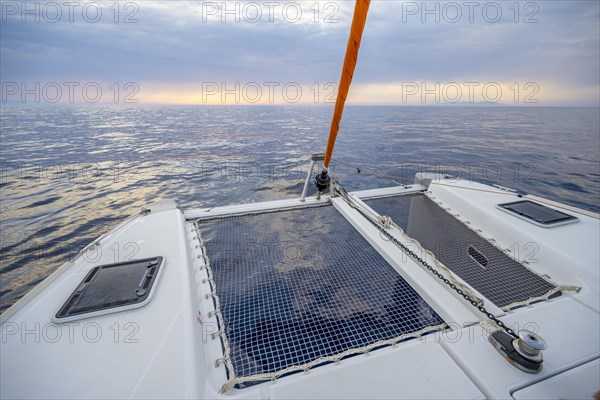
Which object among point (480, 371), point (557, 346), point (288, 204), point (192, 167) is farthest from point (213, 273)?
point (192, 167)

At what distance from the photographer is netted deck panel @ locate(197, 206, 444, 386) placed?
2.22 metres

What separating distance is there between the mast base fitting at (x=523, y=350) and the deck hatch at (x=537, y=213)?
268 cm

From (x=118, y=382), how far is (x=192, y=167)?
17.8m

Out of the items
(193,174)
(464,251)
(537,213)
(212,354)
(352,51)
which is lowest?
(212,354)

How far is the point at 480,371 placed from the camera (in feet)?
5.97

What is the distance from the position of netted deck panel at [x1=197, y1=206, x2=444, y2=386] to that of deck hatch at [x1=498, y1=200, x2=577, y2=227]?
8.33 feet

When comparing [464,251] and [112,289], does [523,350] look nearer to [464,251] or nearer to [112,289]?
[464,251]

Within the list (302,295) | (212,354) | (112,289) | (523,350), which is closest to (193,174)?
(112,289)

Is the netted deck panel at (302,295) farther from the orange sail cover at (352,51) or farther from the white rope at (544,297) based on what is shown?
the orange sail cover at (352,51)

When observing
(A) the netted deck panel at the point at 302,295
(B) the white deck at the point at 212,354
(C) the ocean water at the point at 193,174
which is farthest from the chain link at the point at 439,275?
(C) the ocean water at the point at 193,174

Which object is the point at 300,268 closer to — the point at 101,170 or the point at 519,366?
the point at 519,366

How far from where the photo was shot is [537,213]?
3994mm

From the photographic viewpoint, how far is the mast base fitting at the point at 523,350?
5.82 feet

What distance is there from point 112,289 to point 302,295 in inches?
74.2
